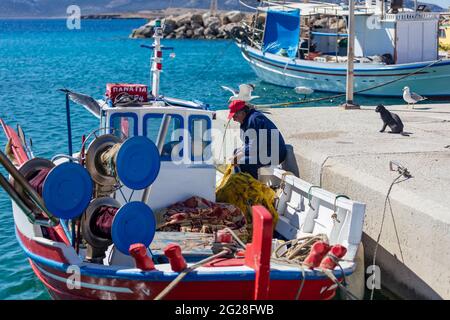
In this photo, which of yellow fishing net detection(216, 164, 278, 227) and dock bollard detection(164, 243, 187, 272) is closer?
dock bollard detection(164, 243, 187, 272)

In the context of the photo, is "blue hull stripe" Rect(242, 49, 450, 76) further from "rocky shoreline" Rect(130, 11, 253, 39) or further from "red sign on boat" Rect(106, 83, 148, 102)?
"rocky shoreline" Rect(130, 11, 253, 39)

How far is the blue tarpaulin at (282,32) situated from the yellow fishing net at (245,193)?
21.5 m

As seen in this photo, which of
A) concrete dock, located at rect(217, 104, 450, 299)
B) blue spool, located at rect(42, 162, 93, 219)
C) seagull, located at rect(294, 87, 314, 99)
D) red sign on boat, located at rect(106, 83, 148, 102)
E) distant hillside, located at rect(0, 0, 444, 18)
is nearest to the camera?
blue spool, located at rect(42, 162, 93, 219)

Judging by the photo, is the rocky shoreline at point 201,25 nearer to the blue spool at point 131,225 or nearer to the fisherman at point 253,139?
the fisherman at point 253,139

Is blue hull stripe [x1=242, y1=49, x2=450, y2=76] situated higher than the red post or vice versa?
the red post

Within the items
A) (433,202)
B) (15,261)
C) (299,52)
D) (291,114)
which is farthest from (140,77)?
(433,202)

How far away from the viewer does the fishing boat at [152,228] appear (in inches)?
267

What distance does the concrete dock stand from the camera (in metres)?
7.50

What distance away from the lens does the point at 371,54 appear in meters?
28.2

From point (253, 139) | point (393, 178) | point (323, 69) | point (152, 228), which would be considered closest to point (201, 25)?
point (323, 69)

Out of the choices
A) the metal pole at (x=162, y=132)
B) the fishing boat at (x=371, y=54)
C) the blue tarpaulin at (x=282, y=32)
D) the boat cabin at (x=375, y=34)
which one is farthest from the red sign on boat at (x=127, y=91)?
the blue tarpaulin at (x=282, y=32)

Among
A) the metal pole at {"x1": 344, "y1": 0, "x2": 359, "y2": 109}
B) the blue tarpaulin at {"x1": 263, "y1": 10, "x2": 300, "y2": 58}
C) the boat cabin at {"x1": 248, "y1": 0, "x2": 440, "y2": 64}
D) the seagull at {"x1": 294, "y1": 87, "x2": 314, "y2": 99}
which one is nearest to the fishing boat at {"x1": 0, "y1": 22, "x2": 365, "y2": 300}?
the metal pole at {"x1": 344, "y1": 0, "x2": 359, "y2": 109}

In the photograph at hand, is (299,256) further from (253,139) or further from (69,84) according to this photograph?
(69,84)
